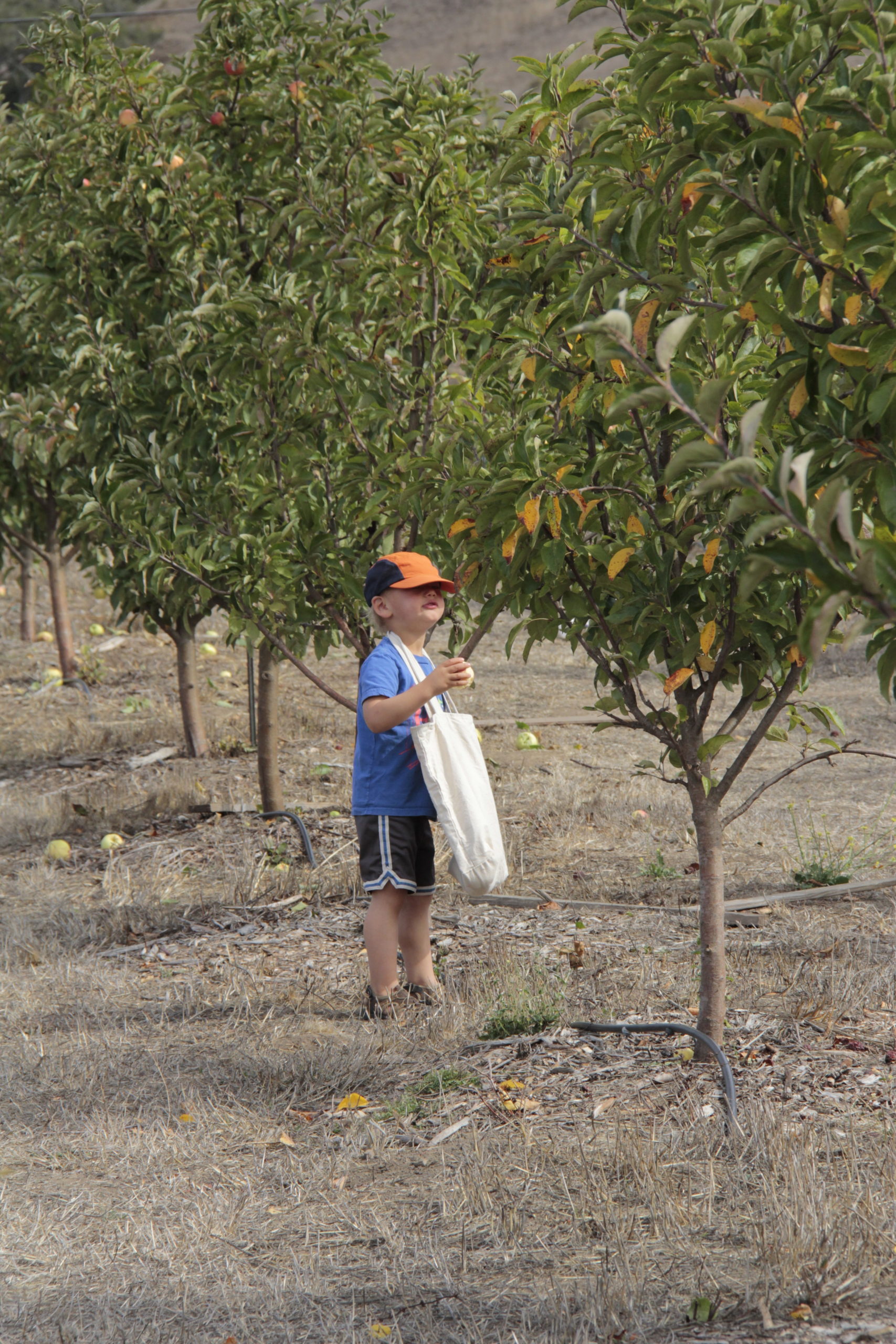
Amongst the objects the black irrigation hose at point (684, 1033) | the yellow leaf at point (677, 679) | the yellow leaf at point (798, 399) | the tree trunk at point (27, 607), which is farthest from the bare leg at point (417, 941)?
the tree trunk at point (27, 607)

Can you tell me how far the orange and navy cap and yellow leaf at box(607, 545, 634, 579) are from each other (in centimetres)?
91

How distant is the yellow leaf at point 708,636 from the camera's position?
2889 millimetres

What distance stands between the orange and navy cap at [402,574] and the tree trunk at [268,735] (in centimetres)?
259

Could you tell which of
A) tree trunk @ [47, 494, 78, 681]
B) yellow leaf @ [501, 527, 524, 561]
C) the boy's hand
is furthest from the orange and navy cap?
tree trunk @ [47, 494, 78, 681]

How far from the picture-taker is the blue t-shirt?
3.78 meters

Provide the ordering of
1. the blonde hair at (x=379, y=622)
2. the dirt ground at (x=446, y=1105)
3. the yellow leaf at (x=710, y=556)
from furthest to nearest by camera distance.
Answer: the blonde hair at (x=379, y=622) → the yellow leaf at (x=710, y=556) → the dirt ground at (x=446, y=1105)

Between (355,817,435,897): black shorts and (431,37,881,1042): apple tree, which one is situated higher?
(431,37,881,1042): apple tree

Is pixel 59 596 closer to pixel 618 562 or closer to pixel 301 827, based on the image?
pixel 301 827

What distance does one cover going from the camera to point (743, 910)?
16.1 ft

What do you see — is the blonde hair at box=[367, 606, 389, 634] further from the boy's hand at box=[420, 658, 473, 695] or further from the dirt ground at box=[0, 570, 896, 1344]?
the dirt ground at box=[0, 570, 896, 1344]

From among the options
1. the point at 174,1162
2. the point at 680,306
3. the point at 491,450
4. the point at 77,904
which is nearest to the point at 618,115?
the point at 680,306

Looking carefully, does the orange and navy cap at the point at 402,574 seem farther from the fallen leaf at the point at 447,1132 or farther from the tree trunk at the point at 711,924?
the fallen leaf at the point at 447,1132

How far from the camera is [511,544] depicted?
2791 millimetres

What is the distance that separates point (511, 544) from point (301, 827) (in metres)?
3.36
